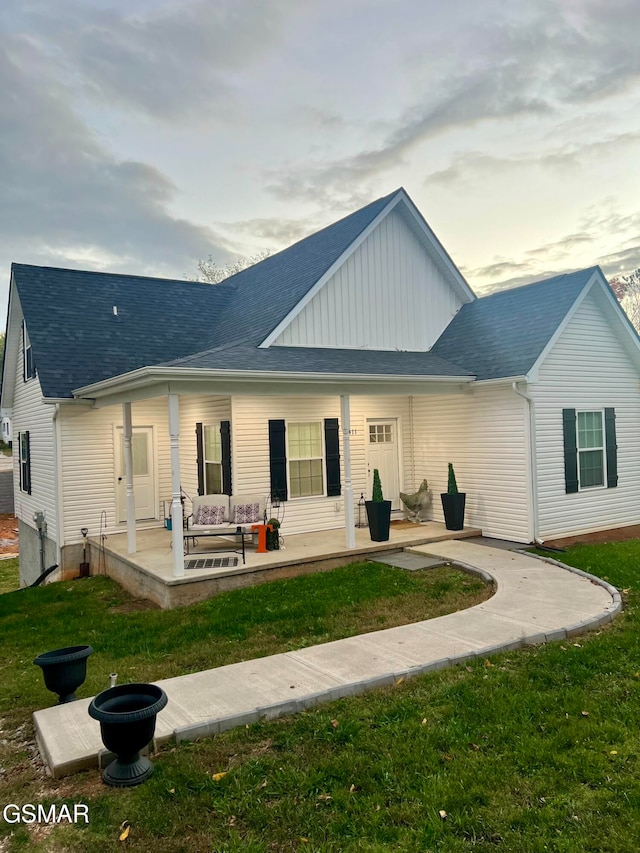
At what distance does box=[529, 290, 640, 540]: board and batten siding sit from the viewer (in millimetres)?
10938

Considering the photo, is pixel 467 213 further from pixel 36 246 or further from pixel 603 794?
pixel 36 246

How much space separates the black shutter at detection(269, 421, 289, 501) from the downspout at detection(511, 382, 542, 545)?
4407mm

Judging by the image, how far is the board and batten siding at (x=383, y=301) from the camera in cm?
1196

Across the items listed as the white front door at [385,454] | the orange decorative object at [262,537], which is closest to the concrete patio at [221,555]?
the orange decorative object at [262,537]

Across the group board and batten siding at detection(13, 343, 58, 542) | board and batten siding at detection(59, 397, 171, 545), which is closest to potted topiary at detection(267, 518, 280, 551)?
board and batten siding at detection(59, 397, 171, 545)

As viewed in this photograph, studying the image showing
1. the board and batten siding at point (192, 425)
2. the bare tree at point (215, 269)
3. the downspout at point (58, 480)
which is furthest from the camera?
the bare tree at point (215, 269)

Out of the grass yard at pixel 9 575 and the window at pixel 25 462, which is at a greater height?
the window at pixel 25 462

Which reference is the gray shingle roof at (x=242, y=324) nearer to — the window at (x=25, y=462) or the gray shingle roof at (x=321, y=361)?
the gray shingle roof at (x=321, y=361)

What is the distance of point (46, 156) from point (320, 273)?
14.9m

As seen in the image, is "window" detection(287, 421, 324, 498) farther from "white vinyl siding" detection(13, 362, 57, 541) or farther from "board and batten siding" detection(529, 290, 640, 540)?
"white vinyl siding" detection(13, 362, 57, 541)

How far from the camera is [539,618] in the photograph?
643 cm

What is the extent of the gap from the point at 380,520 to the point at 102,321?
304 inches

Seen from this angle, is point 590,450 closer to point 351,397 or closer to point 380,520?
point 380,520

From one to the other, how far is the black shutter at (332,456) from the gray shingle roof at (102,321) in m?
4.01
